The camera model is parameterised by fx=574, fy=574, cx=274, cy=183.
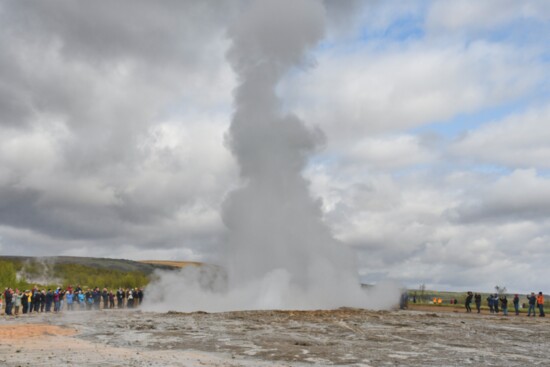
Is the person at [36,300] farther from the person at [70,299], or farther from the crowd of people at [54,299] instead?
the person at [70,299]

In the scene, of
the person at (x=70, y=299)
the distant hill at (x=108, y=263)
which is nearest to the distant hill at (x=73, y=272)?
the distant hill at (x=108, y=263)

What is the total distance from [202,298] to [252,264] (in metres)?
3.61

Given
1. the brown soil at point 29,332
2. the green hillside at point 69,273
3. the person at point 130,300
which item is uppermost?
the green hillside at point 69,273

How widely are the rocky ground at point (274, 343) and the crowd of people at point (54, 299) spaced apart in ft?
31.9

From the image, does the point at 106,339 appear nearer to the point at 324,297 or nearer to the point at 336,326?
the point at 336,326

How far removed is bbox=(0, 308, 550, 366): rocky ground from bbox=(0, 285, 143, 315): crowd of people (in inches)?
382

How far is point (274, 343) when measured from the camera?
15773 mm

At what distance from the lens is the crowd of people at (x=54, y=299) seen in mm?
30227

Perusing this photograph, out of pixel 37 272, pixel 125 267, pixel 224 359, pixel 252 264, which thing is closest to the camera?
pixel 224 359

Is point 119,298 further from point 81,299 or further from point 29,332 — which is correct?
point 29,332

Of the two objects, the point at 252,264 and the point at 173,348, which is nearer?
the point at 173,348

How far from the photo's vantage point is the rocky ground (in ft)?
41.2

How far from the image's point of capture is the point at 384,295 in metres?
37.8

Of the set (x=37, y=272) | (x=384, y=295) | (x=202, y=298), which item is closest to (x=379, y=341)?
(x=202, y=298)
